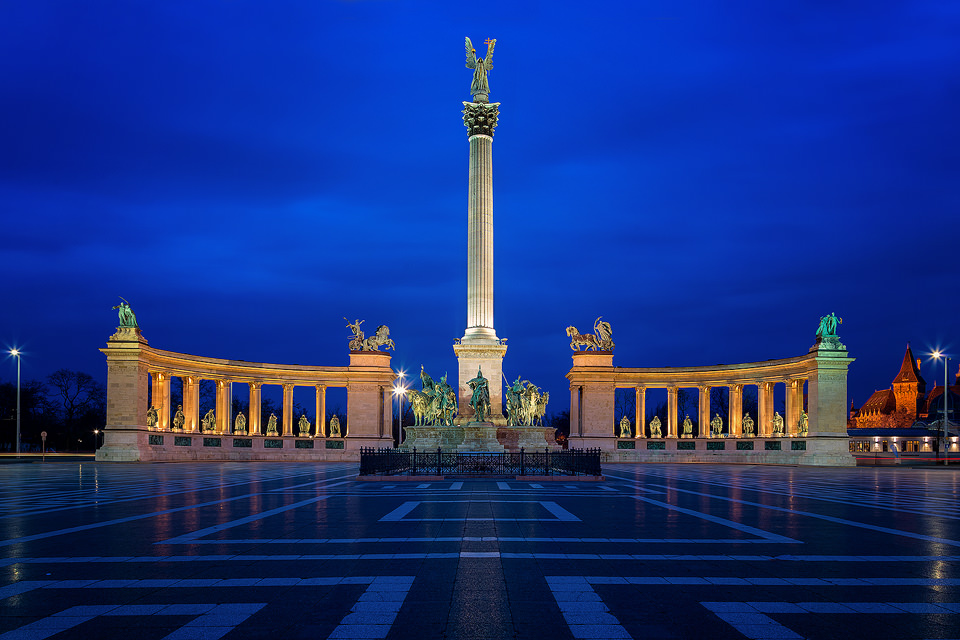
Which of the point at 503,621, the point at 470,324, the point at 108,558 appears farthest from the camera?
the point at 470,324

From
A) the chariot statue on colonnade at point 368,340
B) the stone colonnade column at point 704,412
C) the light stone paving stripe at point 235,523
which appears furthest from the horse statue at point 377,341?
the light stone paving stripe at point 235,523

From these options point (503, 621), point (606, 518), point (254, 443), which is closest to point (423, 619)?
point (503, 621)

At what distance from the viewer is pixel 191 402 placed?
267ft

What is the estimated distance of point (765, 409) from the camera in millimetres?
82125

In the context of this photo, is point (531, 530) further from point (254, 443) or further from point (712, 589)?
point (254, 443)

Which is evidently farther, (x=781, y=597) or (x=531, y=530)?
(x=531, y=530)

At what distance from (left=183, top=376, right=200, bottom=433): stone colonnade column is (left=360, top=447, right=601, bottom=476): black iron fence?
142ft

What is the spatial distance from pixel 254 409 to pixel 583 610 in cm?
8086

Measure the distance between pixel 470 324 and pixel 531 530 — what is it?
47587mm

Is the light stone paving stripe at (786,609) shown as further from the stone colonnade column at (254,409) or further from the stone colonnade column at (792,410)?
the stone colonnade column at (254,409)

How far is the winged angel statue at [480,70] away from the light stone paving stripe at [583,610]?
60.8m

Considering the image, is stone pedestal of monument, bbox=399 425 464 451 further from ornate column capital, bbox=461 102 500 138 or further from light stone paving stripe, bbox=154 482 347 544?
light stone paving stripe, bbox=154 482 347 544

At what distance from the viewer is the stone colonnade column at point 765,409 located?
80.0m

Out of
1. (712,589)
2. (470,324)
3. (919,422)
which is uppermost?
(470,324)
